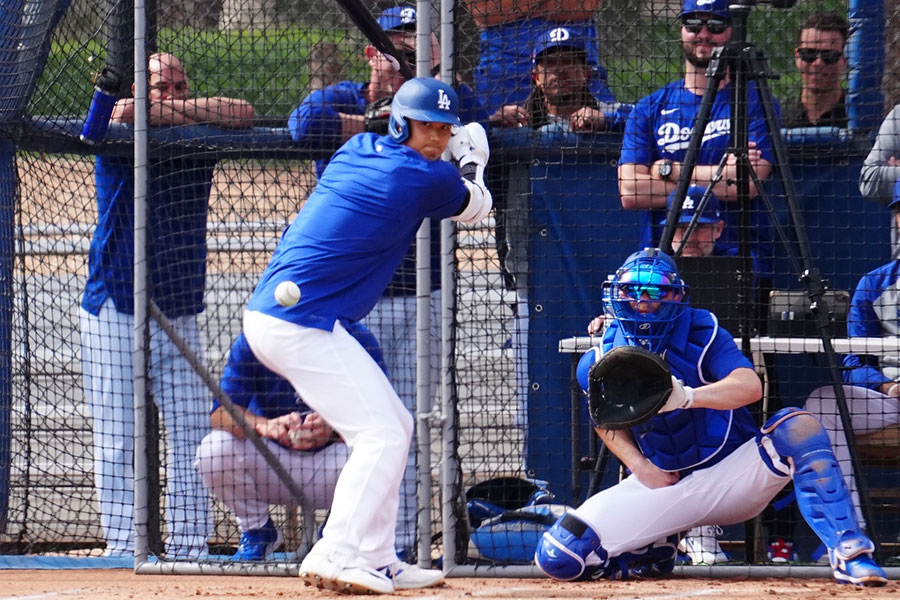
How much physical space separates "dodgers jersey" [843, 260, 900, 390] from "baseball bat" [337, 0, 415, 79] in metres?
2.33

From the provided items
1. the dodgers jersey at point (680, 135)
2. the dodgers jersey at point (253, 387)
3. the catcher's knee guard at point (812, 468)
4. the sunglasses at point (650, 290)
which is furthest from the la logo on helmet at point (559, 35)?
the catcher's knee guard at point (812, 468)

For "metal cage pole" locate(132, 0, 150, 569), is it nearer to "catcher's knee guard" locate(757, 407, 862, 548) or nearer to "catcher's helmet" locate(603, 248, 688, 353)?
"catcher's helmet" locate(603, 248, 688, 353)

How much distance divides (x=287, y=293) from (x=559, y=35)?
1.98m

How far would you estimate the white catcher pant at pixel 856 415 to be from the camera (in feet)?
18.4

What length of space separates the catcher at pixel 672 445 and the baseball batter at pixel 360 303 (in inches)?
26.2

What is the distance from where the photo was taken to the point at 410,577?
5.08 metres

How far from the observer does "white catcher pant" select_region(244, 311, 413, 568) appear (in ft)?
15.5

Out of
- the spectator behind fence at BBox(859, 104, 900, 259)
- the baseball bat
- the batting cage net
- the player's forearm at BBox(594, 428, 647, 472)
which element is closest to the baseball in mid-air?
the batting cage net

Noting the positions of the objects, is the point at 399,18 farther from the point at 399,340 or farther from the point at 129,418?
the point at 129,418

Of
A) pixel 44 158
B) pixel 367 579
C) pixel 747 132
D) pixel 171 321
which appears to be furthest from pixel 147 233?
pixel 747 132

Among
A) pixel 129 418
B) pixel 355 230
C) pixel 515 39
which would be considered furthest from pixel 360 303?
pixel 129 418

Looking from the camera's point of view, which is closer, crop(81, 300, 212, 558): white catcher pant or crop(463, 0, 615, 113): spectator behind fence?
crop(463, 0, 615, 113): spectator behind fence

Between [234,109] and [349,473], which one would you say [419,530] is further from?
[234,109]

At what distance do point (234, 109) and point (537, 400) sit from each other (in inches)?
79.6
